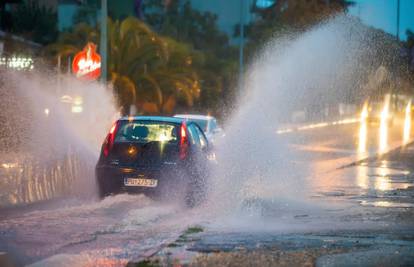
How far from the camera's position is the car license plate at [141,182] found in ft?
45.1

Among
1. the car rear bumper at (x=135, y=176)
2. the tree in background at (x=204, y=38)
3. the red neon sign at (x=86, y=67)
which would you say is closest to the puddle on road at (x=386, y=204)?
the car rear bumper at (x=135, y=176)

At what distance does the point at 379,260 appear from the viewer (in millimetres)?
8477

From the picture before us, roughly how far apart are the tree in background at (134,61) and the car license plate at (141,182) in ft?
75.2

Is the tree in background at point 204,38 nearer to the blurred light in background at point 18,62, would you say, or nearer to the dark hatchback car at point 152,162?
the blurred light in background at point 18,62

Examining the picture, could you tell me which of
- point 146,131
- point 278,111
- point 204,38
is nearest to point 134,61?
point 278,111

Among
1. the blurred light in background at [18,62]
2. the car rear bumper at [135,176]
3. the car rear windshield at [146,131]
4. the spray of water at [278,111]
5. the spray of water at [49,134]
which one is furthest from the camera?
the blurred light in background at [18,62]

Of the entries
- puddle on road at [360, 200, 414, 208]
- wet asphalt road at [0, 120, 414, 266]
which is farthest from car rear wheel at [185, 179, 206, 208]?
puddle on road at [360, 200, 414, 208]

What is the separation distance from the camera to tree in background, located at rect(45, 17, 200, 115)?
1454 inches

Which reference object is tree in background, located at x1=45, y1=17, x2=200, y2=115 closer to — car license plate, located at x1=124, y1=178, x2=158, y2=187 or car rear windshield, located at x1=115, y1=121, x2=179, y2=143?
car rear windshield, located at x1=115, y1=121, x2=179, y2=143

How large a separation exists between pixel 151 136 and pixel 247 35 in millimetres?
48042

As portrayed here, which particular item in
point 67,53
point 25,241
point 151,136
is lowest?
point 25,241

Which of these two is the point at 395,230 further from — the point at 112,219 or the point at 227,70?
the point at 227,70

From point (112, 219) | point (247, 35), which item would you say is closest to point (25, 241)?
point (112, 219)

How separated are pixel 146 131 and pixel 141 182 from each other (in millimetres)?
1026
